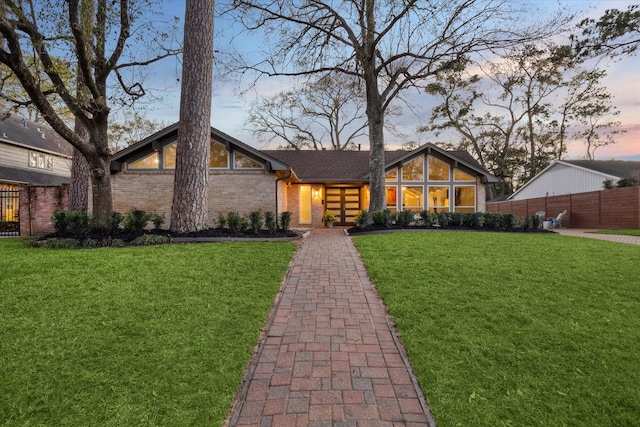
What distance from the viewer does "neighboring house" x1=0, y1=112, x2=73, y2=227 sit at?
16781 millimetres

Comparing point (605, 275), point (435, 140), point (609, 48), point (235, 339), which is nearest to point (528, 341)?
point (235, 339)

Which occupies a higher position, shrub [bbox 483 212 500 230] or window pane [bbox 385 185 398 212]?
window pane [bbox 385 185 398 212]

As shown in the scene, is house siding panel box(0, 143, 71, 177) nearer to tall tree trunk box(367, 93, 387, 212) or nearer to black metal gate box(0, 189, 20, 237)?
black metal gate box(0, 189, 20, 237)

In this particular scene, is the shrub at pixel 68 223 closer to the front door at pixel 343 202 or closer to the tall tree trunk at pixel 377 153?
the tall tree trunk at pixel 377 153

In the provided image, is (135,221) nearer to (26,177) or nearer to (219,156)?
(219,156)

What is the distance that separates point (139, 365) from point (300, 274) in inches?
122

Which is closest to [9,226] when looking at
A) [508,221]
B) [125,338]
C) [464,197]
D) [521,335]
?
[125,338]

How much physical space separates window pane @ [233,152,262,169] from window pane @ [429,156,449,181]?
9.55 m

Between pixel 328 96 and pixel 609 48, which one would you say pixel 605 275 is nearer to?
pixel 609 48

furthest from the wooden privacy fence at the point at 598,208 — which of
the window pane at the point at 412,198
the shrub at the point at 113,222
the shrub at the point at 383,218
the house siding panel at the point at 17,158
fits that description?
the house siding panel at the point at 17,158

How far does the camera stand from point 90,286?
4109mm

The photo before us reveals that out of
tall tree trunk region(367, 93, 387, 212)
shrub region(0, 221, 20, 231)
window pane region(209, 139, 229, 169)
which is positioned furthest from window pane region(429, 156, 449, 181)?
shrub region(0, 221, 20, 231)

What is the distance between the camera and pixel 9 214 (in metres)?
15.7

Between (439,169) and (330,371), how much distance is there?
16362 millimetres
